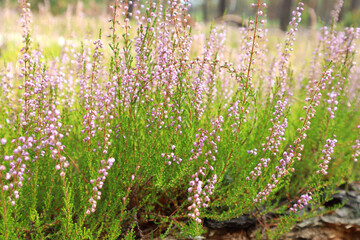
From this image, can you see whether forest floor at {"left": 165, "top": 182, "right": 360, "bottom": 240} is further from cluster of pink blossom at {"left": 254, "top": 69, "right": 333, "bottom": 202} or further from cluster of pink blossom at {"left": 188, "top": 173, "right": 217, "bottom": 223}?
cluster of pink blossom at {"left": 188, "top": 173, "right": 217, "bottom": 223}

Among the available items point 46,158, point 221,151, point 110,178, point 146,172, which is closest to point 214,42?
point 221,151

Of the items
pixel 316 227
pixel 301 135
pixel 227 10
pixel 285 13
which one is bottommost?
pixel 316 227

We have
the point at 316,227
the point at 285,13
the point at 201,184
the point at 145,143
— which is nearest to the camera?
the point at 201,184

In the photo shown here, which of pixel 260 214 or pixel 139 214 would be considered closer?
pixel 139 214

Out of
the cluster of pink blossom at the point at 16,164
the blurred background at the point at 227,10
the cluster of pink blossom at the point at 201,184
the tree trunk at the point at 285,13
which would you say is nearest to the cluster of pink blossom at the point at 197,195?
the cluster of pink blossom at the point at 201,184

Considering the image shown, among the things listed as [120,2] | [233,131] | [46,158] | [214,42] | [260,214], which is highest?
[120,2]

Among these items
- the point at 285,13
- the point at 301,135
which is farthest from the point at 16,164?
the point at 285,13

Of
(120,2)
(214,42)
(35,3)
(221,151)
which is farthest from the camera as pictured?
(35,3)

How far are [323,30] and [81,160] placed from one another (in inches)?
132

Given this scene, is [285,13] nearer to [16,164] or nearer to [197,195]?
[197,195]

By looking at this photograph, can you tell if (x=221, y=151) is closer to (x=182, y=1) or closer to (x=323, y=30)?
(x=182, y=1)

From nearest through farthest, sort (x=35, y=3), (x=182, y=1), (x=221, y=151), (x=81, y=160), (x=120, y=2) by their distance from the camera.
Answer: (x=120, y=2) → (x=182, y=1) → (x=221, y=151) → (x=81, y=160) → (x=35, y=3)

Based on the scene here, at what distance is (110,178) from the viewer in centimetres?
251

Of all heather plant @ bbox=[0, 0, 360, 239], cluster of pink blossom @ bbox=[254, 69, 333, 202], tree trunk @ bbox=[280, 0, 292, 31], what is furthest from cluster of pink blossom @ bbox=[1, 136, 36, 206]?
tree trunk @ bbox=[280, 0, 292, 31]
